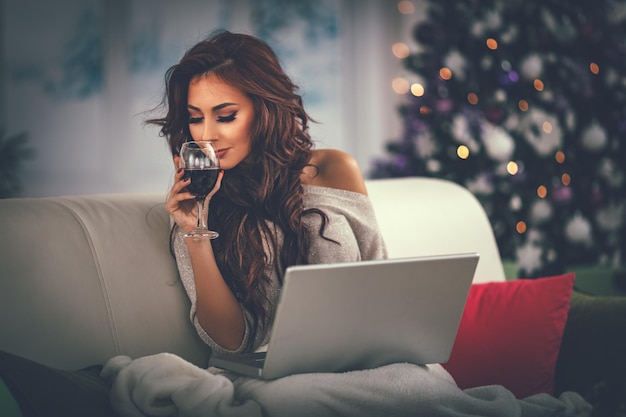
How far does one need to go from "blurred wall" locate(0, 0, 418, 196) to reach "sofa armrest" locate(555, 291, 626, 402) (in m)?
A: 3.11

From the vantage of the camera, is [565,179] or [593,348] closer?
[593,348]

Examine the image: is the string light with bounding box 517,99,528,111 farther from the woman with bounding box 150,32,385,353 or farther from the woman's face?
the woman's face

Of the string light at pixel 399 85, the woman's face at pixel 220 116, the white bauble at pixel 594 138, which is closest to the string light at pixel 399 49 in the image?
the string light at pixel 399 85

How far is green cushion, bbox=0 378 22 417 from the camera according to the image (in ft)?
4.14

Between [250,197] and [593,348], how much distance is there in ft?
3.05

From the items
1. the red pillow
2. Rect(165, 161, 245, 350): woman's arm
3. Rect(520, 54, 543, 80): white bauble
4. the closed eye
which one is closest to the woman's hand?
Rect(165, 161, 245, 350): woman's arm

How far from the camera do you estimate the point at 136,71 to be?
5.16m

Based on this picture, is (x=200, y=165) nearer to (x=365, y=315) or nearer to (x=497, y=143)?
(x=365, y=315)

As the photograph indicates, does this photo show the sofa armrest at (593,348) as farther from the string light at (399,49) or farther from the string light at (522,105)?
the string light at (399,49)

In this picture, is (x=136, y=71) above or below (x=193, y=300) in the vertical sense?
above

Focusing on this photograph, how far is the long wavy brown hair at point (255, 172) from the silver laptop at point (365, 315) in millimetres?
339

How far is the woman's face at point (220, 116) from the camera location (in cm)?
196

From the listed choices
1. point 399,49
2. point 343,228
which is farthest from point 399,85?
point 343,228

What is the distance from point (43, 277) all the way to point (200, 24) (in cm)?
384
